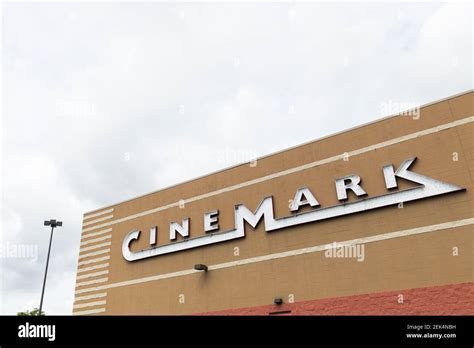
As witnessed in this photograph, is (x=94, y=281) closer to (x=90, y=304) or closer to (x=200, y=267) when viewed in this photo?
(x=90, y=304)

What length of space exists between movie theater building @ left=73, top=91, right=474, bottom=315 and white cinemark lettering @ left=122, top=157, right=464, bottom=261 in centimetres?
4

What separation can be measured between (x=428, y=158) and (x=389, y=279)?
4.41m

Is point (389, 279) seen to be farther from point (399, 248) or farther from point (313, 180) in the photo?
point (313, 180)

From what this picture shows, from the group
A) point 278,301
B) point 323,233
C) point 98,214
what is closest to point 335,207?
point 323,233

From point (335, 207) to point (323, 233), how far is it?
1.10 meters

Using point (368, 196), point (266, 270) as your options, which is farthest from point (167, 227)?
point (368, 196)

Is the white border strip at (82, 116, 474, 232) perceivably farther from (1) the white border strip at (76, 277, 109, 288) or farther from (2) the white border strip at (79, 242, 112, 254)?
(1) the white border strip at (76, 277, 109, 288)

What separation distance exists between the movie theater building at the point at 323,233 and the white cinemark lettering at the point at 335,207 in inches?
1.6

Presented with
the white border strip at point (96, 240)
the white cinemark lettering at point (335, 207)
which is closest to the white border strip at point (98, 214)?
the white border strip at point (96, 240)

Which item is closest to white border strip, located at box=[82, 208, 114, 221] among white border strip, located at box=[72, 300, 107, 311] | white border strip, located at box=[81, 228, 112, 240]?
white border strip, located at box=[81, 228, 112, 240]

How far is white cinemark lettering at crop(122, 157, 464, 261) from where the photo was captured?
13203mm

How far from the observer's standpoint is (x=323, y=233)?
14844 mm

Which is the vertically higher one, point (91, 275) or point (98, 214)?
point (98, 214)
